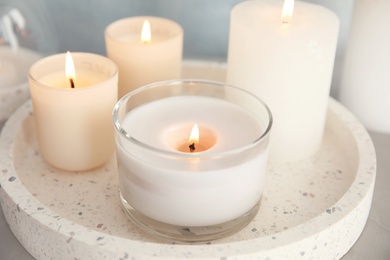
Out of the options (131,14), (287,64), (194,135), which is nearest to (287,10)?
(287,64)

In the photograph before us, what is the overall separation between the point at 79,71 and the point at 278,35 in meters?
0.20

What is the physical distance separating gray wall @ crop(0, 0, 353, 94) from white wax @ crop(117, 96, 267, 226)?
32 centimetres

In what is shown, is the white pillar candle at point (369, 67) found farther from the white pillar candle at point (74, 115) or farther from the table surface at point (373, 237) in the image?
the white pillar candle at point (74, 115)

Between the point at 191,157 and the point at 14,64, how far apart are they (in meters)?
0.41

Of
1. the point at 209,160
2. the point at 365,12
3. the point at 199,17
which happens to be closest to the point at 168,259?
the point at 209,160

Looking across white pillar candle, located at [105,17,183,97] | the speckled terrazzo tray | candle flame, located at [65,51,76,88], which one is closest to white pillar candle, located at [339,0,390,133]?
the speckled terrazzo tray

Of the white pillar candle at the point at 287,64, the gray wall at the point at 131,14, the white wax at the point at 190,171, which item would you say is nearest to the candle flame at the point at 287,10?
the white pillar candle at the point at 287,64

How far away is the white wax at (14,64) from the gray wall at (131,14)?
0.04 m

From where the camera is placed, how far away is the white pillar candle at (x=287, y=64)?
1.78 ft

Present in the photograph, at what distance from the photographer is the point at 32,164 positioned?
0.58 meters

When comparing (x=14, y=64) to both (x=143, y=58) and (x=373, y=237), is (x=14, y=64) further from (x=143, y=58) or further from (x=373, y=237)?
(x=373, y=237)

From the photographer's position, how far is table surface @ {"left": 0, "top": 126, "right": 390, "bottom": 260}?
494 mm

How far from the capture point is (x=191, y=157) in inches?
16.9

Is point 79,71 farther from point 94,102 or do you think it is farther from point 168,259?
point 168,259
